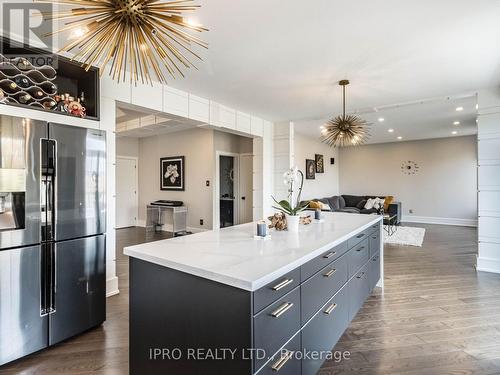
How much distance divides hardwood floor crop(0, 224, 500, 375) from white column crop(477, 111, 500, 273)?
299 mm

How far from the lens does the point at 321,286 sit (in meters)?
1.69

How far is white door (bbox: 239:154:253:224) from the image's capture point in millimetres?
7094

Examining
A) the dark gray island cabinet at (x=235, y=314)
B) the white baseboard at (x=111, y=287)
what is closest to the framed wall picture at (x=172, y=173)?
the white baseboard at (x=111, y=287)

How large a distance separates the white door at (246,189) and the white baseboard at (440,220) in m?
4.98

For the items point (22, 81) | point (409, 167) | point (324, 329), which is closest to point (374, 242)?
point (324, 329)

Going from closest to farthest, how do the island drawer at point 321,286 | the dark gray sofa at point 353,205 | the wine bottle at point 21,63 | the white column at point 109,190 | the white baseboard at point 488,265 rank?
1. the island drawer at point 321,286
2. the wine bottle at point 21,63
3. the white column at point 109,190
4. the white baseboard at point 488,265
5. the dark gray sofa at point 353,205

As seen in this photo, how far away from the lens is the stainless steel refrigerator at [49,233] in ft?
6.26

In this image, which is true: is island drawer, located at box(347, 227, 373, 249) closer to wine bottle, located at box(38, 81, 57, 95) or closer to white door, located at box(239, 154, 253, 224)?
wine bottle, located at box(38, 81, 57, 95)

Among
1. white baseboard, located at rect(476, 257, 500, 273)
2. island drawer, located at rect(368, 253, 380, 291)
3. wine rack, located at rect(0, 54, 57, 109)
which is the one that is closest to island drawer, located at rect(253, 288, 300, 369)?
island drawer, located at rect(368, 253, 380, 291)

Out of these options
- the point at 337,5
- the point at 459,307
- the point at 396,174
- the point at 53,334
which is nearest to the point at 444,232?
the point at 396,174

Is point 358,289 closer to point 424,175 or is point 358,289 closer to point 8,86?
point 8,86

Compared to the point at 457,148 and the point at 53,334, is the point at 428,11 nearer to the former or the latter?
the point at 53,334

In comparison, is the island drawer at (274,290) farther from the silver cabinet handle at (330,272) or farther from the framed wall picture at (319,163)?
the framed wall picture at (319,163)

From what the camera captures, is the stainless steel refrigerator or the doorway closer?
the stainless steel refrigerator
